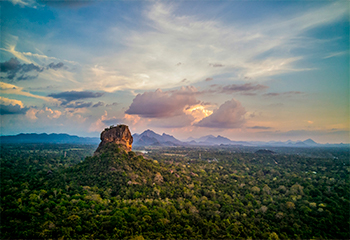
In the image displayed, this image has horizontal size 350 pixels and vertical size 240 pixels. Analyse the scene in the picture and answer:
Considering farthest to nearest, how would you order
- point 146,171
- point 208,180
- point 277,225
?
point 208,180 → point 146,171 → point 277,225

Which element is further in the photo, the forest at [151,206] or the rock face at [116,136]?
the rock face at [116,136]

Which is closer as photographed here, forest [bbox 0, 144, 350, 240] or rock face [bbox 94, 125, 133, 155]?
forest [bbox 0, 144, 350, 240]

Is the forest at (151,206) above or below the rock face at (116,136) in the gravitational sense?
below

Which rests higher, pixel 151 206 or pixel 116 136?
pixel 116 136

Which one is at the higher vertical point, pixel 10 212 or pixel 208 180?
pixel 10 212

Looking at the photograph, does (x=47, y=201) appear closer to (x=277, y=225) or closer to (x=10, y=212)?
(x=10, y=212)

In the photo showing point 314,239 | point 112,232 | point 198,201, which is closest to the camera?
point 112,232

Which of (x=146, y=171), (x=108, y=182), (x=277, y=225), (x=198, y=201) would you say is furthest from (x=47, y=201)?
(x=277, y=225)

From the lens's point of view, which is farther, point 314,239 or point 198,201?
point 198,201

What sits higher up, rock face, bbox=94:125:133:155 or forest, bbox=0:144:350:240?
rock face, bbox=94:125:133:155

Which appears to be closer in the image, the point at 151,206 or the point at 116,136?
the point at 151,206

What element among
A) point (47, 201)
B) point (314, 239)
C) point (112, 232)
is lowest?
point (314, 239)
